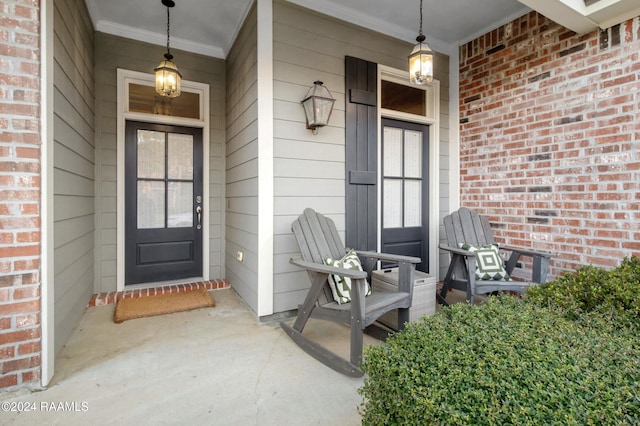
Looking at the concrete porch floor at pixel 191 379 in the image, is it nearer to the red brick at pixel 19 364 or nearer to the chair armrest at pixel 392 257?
the red brick at pixel 19 364

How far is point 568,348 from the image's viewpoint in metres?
1.10

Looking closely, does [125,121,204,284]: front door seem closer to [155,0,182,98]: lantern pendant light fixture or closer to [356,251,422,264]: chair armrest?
[155,0,182,98]: lantern pendant light fixture

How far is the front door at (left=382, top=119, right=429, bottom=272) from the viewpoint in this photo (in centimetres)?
360

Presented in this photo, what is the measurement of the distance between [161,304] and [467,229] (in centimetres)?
323

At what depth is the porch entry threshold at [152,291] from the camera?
3289 millimetres

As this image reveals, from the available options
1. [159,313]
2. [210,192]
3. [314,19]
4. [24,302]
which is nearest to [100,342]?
[159,313]

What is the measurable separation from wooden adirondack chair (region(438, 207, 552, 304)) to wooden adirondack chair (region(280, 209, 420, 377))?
850 millimetres

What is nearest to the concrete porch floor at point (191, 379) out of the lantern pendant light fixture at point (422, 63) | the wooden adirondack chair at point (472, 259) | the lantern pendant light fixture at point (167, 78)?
the wooden adirondack chair at point (472, 259)

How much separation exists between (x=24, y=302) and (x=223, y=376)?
1175 millimetres

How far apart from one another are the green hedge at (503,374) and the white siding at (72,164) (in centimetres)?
228

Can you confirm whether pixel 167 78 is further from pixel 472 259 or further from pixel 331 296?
pixel 472 259

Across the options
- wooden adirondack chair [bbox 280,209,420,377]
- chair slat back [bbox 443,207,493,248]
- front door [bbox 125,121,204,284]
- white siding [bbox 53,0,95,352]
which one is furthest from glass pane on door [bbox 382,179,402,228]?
white siding [bbox 53,0,95,352]

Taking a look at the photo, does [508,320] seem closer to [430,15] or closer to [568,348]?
[568,348]

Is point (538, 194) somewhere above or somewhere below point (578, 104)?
below
